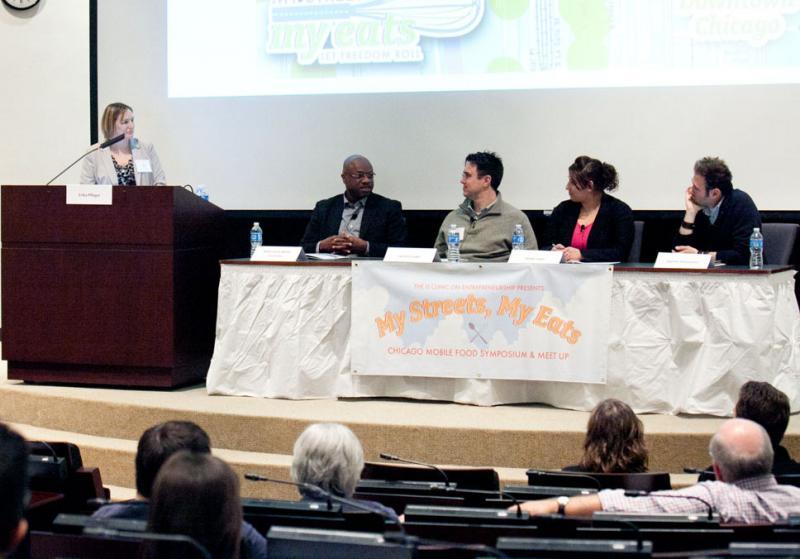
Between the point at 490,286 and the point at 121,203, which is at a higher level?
the point at 121,203

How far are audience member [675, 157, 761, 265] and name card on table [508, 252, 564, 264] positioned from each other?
2.29ft

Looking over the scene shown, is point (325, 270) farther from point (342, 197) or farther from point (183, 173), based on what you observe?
point (183, 173)

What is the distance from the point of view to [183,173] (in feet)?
23.2

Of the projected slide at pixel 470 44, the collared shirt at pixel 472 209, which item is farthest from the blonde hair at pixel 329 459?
the projected slide at pixel 470 44

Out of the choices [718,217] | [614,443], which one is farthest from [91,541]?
[718,217]

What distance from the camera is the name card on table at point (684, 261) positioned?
4.89 meters

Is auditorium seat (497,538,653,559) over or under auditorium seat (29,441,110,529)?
over

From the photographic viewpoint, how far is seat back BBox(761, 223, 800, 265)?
5.35m

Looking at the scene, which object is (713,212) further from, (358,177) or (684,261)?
(358,177)

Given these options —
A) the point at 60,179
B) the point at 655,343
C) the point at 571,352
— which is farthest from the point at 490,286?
the point at 60,179

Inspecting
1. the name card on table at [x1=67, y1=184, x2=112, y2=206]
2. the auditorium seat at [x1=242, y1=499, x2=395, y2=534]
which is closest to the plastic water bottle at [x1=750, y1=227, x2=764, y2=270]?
the auditorium seat at [x1=242, y1=499, x2=395, y2=534]

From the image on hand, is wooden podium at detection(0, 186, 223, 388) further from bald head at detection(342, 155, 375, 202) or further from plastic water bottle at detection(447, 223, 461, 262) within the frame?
plastic water bottle at detection(447, 223, 461, 262)

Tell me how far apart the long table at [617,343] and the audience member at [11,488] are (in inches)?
148

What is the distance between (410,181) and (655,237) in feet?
5.08
